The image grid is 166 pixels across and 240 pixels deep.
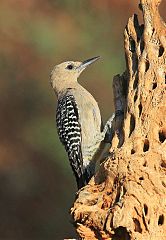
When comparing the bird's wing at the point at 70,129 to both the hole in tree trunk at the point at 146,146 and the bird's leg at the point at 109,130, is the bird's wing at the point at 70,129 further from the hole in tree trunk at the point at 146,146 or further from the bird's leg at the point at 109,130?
the hole in tree trunk at the point at 146,146

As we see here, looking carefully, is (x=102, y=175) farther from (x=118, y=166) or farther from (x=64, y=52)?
(x=64, y=52)

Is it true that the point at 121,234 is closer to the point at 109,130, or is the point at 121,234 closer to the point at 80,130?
the point at 109,130

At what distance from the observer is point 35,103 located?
28.7ft

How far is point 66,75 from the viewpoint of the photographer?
730 centimetres

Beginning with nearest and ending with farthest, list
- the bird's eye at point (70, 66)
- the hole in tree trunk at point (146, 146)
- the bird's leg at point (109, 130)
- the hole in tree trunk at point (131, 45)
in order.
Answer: the hole in tree trunk at point (146, 146), the hole in tree trunk at point (131, 45), the bird's leg at point (109, 130), the bird's eye at point (70, 66)

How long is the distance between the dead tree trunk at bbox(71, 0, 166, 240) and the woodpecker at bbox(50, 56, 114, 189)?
1152 millimetres

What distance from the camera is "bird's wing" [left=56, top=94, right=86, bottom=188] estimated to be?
6672mm

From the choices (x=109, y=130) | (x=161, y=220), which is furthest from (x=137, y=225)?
(x=109, y=130)

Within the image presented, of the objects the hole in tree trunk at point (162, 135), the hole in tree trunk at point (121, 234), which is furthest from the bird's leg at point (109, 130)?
the hole in tree trunk at point (121, 234)

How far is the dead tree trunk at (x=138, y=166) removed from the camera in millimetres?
5008

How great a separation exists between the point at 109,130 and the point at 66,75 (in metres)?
0.88

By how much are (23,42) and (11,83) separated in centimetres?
34

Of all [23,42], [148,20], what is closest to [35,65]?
[23,42]

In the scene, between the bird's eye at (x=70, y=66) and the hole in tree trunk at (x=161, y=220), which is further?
the bird's eye at (x=70, y=66)
